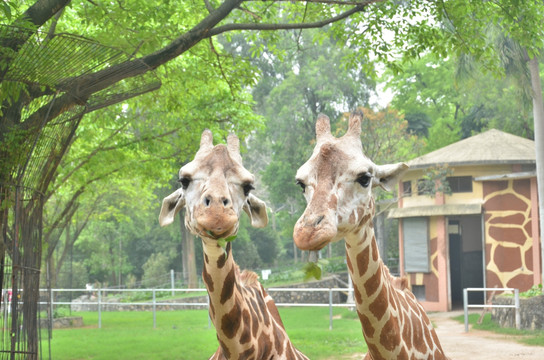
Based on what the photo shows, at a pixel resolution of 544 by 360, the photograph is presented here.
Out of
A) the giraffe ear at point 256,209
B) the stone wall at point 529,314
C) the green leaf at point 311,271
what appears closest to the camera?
the green leaf at point 311,271

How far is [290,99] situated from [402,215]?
45.3 feet

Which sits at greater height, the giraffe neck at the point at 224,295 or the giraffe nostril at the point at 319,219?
the giraffe nostril at the point at 319,219

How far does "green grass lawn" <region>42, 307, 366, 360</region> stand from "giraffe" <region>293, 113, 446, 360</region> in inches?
355

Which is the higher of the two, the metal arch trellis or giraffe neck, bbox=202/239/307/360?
the metal arch trellis

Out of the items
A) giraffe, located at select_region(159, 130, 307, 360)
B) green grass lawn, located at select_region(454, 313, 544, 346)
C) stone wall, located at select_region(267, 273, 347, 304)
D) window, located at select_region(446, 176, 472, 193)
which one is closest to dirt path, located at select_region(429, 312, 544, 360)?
green grass lawn, located at select_region(454, 313, 544, 346)

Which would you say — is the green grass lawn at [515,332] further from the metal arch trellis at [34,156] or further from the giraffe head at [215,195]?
the giraffe head at [215,195]

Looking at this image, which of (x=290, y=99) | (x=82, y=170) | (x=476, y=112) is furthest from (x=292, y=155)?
(x=82, y=170)

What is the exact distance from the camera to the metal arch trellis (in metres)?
6.95

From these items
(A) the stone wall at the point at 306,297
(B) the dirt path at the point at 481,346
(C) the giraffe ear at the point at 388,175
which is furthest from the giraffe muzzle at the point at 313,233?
(A) the stone wall at the point at 306,297

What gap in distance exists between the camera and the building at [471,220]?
2145cm

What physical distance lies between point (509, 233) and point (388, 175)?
62.0 ft

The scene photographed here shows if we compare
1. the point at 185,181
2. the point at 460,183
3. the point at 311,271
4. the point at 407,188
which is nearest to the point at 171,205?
the point at 185,181

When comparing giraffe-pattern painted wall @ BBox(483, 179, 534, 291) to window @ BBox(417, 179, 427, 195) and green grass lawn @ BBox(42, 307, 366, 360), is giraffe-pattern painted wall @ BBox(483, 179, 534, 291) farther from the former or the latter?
green grass lawn @ BBox(42, 307, 366, 360)

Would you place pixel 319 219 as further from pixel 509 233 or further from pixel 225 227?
pixel 509 233
